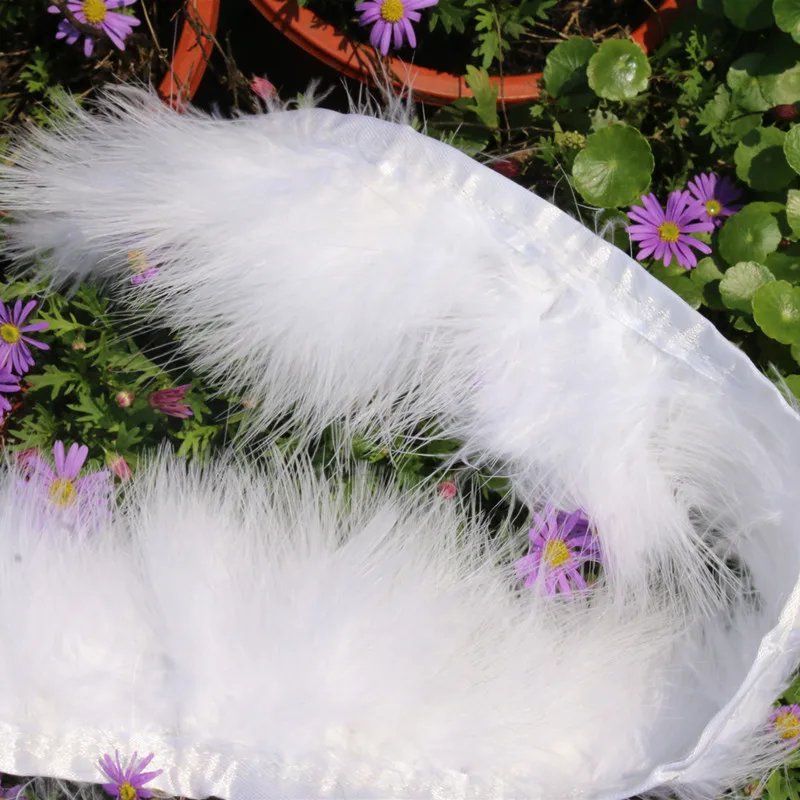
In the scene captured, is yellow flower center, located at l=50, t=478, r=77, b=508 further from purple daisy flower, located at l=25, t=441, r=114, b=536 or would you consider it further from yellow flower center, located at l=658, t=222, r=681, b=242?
yellow flower center, located at l=658, t=222, r=681, b=242

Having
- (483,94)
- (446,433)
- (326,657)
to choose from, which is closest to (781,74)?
(483,94)

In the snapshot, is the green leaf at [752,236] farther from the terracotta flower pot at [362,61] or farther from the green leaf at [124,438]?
the green leaf at [124,438]

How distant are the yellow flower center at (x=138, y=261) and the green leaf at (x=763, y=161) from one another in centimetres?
73

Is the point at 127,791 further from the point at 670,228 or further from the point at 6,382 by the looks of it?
the point at 670,228

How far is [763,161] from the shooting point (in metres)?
1.07

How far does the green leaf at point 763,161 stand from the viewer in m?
1.06

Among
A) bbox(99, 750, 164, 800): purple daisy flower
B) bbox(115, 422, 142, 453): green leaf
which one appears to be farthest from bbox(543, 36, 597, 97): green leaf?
bbox(99, 750, 164, 800): purple daisy flower

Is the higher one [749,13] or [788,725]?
[749,13]

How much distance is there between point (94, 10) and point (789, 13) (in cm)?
82

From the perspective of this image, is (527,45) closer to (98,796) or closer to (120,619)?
(120,619)

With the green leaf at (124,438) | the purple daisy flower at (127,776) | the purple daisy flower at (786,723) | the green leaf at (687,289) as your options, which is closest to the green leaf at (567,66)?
the green leaf at (687,289)

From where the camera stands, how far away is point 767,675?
0.88 metres

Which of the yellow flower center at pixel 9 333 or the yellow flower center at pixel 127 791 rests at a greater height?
the yellow flower center at pixel 9 333

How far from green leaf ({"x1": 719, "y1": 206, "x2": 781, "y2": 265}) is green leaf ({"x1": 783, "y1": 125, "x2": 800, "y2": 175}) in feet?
0.21
